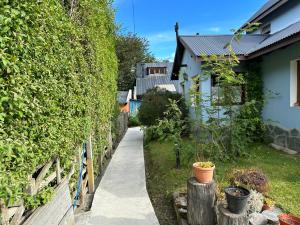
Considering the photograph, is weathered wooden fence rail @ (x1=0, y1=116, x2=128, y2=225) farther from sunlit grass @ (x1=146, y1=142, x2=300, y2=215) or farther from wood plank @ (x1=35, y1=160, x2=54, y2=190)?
sunlit grass @ (x1=146, y1=142, x2=300, y2=215)

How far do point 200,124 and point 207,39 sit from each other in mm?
6402

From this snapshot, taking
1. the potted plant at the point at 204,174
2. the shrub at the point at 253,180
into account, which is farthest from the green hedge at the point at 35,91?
the shrub at the point at 253,180

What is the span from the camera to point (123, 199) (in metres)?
5.54

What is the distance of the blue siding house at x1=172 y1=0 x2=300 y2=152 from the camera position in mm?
→ 8406

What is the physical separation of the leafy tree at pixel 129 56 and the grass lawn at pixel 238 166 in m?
30.2

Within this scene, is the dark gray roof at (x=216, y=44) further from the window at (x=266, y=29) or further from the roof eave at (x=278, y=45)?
the window at (x=266, y=29)

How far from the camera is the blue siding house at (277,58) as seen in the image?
8.41 m

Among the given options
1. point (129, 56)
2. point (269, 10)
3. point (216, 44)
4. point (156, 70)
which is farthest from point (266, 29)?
point (129, 56)

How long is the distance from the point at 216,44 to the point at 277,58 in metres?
2.77

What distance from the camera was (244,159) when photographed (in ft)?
24.8

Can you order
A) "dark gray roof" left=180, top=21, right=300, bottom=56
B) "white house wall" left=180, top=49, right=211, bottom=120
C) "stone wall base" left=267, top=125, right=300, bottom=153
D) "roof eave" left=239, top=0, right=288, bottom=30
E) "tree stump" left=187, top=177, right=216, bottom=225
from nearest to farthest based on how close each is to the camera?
"tree stump" left=187, top=177, right=216, bottom=225, "stone wall base" left=267, top=125, right=300, bottom=153, "dark gray roof" left=180, top=21, right=300, bottom=56, "white house wall" left=180, top=49, right=211, bottom=120, "roof eave" left=239, top=0, right=288, bottom=30

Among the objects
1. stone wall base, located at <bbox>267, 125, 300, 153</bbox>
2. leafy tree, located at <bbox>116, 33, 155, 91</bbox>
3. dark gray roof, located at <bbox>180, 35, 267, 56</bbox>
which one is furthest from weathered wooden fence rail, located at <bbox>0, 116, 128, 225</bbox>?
leafy tree, located at <bbox>116, 33, 155, 91</bbox>

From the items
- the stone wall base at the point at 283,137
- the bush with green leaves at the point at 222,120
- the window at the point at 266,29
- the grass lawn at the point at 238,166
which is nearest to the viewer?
the grass lawn at the point at 238,166

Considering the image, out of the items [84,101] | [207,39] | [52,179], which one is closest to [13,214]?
[52,179]
